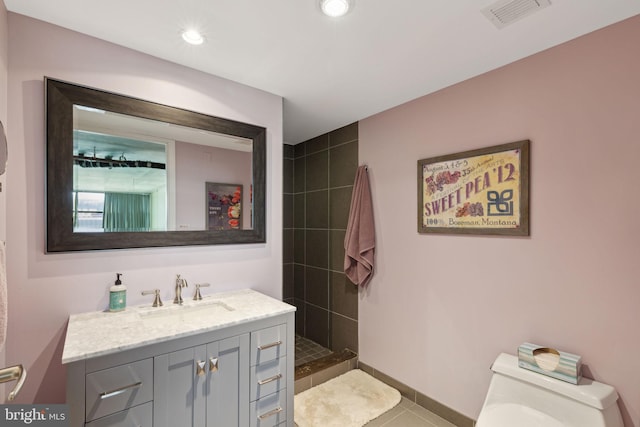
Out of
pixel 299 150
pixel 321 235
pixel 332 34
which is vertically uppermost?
pixel 332 34

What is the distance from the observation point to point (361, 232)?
2605 millimetres

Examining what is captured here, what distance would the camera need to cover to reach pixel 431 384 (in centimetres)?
220

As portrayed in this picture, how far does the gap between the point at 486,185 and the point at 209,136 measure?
183cm

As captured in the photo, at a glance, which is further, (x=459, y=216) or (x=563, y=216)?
A: (x=459, y=216)

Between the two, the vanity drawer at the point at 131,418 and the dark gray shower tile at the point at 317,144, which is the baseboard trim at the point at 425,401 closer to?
the vanity drawer at the point at 131,418

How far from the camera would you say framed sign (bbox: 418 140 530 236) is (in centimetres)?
176

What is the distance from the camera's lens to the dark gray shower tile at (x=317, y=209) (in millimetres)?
3181

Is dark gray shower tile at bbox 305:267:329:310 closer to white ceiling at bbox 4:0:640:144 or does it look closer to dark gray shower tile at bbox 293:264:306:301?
dark gray shower tile at bbox 293:264:306:301

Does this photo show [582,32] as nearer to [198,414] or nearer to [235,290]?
[235,290]

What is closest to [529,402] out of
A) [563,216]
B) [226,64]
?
[563,216]

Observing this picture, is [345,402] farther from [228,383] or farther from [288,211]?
[288,211]

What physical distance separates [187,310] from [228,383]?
497 millimetres

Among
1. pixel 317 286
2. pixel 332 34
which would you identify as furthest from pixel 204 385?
pixel 317 286

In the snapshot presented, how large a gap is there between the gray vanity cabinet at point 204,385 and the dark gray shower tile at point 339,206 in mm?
1641
